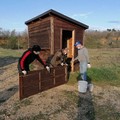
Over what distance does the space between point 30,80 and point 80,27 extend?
252 inches

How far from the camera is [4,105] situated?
260 inches

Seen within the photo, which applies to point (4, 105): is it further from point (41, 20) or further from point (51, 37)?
point (41, 20)

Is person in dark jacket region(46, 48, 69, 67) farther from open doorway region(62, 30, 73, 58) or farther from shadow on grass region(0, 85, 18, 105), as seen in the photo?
open doorway region(62, 30, 73, 58)

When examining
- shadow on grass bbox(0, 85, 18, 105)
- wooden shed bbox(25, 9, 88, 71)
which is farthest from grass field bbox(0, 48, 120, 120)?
wooden shed bbox(25, 9, 88, 71)

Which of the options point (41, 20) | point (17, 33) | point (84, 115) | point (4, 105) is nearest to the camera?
point (84, 115)

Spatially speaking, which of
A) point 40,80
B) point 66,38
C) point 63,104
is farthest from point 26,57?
point 66,38

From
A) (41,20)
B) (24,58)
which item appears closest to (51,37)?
(41,20)

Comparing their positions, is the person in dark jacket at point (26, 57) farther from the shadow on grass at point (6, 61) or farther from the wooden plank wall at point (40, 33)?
the shadow on grass at point (6, 61)

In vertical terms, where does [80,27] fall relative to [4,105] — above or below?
above

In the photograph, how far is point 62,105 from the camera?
263 inches

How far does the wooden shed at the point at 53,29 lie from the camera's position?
10.9 metres

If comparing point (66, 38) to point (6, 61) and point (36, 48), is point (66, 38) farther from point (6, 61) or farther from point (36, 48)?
point (36, 48)

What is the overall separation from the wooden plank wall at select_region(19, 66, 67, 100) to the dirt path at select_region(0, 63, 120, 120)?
215 millimetres

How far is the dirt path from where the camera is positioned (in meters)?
5.82
